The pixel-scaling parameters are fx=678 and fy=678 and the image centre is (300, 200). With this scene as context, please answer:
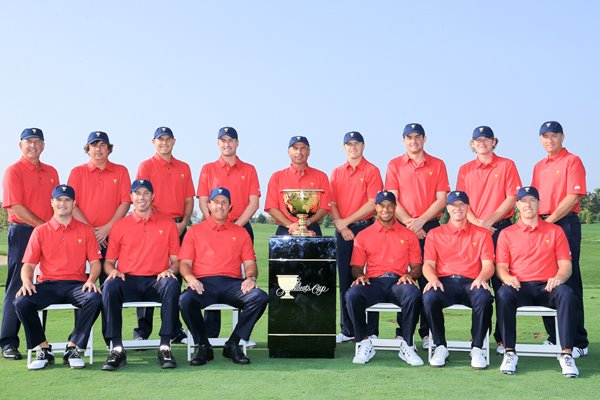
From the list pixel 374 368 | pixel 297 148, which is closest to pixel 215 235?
pixel 297 148

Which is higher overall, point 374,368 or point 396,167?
point 396,167

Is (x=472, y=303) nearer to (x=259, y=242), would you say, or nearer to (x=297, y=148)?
(x=297, y=148)

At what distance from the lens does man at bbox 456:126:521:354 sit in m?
6.81

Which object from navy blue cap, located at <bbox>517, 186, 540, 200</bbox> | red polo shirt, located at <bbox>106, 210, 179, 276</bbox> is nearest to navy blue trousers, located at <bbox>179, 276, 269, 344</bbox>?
red polo shirt, located at <bbox>106, 210, 179, 276</bbox>

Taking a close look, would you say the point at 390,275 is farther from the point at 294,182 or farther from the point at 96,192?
the point at 96,192

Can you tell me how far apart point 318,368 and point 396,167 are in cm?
248

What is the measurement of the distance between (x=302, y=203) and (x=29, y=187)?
9.01 feet

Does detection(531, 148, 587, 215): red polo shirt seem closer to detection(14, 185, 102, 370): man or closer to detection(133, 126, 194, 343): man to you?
detection(133, 126, 194, 343): man

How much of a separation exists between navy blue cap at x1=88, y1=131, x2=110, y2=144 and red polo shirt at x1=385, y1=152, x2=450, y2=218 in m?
3.01

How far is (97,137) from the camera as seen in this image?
7.04 meters

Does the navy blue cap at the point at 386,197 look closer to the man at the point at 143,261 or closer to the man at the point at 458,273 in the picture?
the man at the point at 458,273

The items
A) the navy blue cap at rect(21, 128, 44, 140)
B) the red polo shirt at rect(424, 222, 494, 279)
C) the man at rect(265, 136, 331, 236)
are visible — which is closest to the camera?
the red polo shirt at rect(424, 222, 494, 279)

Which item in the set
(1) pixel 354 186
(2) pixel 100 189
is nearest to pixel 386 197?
(1) pixel 354 186

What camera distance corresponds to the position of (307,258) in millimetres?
6332
